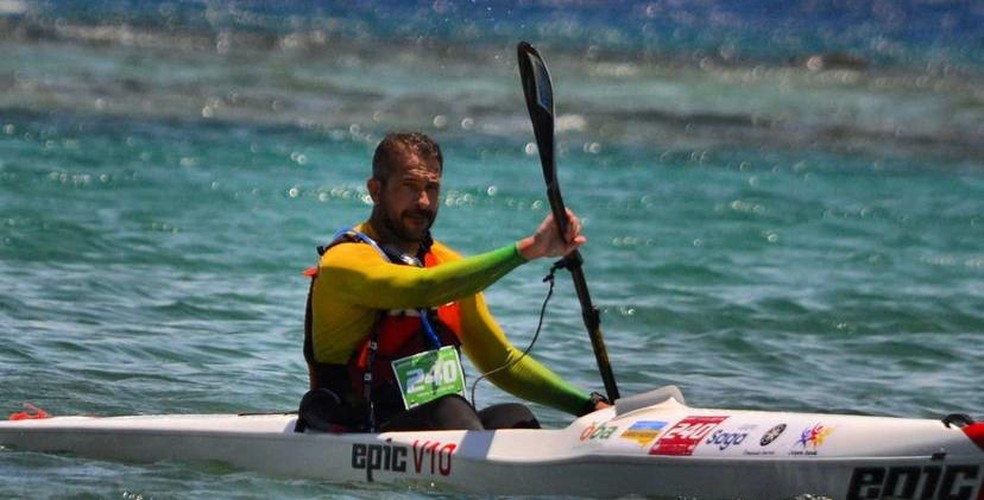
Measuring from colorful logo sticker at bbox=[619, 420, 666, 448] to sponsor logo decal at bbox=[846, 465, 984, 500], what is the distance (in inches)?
24.3

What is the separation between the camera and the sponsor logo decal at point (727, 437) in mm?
5668

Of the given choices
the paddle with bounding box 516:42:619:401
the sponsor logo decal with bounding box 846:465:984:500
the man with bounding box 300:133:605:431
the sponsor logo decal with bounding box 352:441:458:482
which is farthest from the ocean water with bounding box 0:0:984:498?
the sponsor logo decal with bounding box 846:465:984:500

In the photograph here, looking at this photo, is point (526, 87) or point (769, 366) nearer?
point (526, 87)

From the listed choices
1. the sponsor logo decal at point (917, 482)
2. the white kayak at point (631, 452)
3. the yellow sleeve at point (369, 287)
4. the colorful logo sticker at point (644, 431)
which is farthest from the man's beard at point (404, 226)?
the sponsor logo decal at point (917, 482)

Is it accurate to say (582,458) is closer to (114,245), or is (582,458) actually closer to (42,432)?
(42,432)

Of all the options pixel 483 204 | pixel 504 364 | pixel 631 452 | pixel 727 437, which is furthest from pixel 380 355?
pixel 483 204

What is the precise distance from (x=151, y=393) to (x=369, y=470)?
232 cm

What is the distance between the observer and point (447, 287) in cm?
577

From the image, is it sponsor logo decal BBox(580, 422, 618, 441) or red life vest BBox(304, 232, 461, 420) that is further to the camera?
red life vest BBox(304, 232, 461, 420)

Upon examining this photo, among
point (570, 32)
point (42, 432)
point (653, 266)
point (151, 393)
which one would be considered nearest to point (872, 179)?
point (653, 266)

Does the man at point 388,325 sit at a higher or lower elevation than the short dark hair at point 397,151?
lower

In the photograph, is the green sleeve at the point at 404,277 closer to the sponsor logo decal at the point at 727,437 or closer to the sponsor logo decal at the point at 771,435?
the sponsor logo decal at the point at 727,437

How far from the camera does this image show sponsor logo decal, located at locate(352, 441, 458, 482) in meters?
5.99

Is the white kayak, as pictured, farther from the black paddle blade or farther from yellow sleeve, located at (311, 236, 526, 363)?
the black paddle blade
